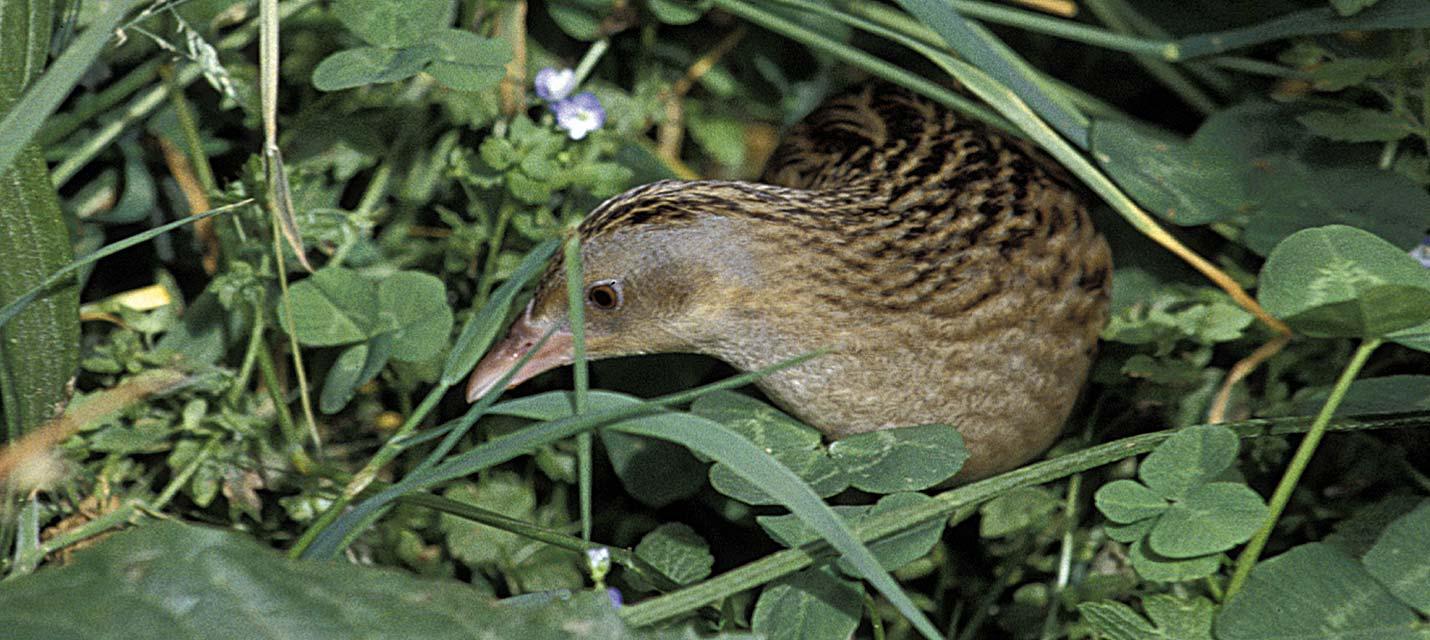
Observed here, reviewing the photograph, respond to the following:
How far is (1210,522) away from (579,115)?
1.41 meters

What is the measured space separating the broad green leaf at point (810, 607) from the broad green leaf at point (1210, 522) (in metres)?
0.47

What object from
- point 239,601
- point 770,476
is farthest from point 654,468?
point 239,601

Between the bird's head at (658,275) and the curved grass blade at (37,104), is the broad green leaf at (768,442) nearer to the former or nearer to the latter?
the bird's head at (658,275)

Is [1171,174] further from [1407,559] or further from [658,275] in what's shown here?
[658,275]

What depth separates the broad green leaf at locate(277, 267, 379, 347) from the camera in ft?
8.45

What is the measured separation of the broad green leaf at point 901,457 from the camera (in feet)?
6.91

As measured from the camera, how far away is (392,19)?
2529mm

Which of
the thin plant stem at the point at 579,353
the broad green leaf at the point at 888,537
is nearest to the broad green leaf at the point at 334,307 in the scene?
the thin plant stem at the point at 579,353

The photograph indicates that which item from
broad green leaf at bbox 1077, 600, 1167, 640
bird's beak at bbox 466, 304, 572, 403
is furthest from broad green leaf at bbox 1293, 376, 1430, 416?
bird's beak at bbox 466, 304, 572, 403

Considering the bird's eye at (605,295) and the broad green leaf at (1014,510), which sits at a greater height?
the bird's eye at (605,295)

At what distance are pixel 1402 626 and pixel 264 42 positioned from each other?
191 cm

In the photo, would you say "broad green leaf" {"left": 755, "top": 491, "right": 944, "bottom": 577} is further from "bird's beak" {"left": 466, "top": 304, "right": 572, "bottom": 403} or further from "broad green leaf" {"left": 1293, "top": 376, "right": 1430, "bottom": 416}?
"broad green leaf" {"left": 1293, "top": 376, "right": 1430, "bottom": 416}

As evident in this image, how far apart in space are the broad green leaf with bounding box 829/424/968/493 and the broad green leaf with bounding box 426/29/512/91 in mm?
905

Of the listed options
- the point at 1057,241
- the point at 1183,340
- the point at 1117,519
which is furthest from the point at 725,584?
the point at 1183,340
